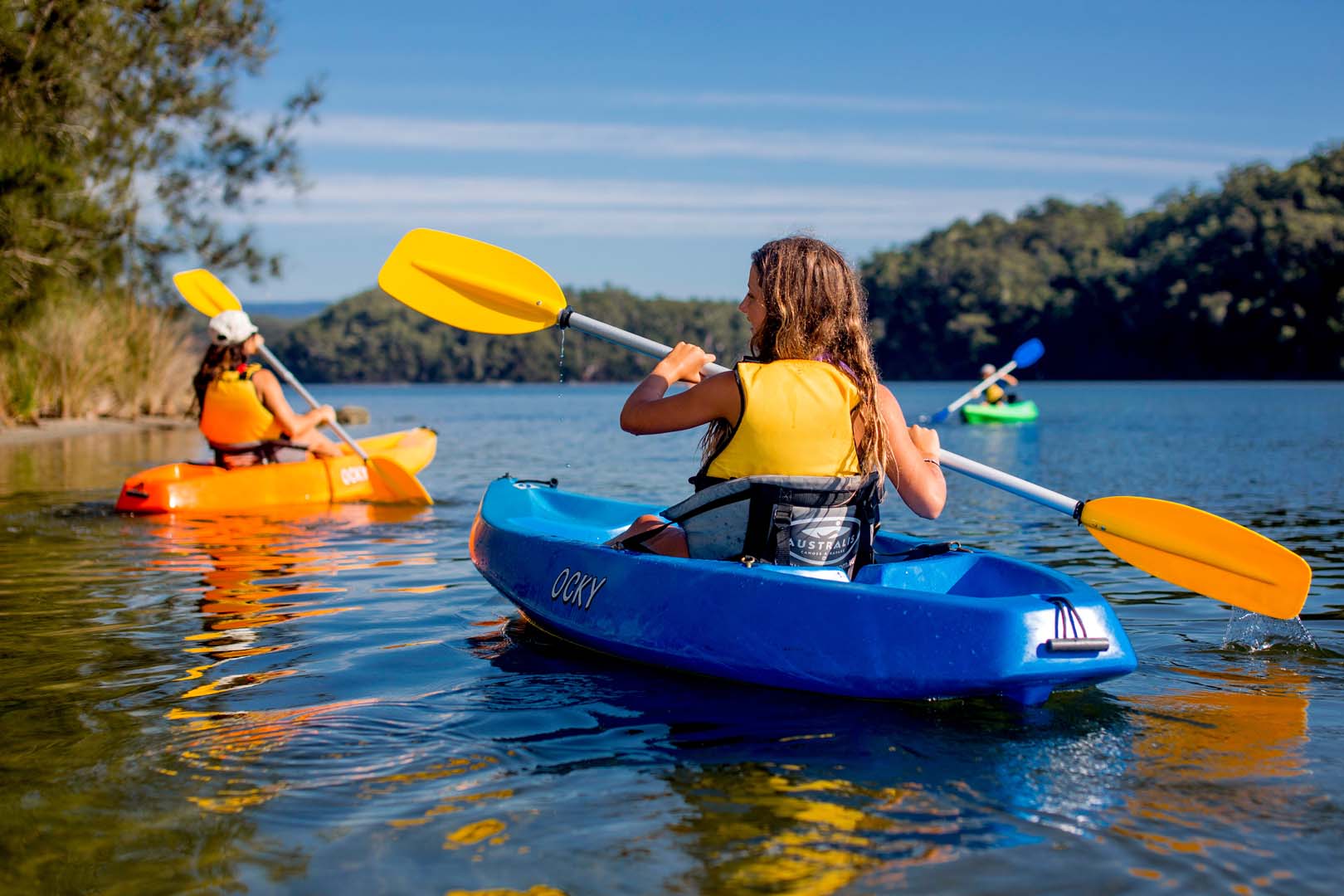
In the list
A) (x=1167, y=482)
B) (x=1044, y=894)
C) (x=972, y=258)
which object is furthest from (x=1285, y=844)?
(x=972, y=258)

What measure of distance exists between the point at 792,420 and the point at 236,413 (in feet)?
18.6

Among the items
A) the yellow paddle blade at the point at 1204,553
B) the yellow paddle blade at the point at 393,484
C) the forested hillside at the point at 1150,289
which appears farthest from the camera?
the forested hillside at the point at 1150,289

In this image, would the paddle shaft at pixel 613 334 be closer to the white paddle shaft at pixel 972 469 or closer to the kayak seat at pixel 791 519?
the white paddle shaft at pixel 972 469

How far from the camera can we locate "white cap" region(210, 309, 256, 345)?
26.2 feet

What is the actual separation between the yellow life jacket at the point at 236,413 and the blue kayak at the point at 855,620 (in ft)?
14.0

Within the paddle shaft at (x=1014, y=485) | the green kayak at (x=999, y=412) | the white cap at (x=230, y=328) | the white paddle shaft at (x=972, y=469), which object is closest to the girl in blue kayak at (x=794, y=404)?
the white paddle shaft at (x=972, y=469)

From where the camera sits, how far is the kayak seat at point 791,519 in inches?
148

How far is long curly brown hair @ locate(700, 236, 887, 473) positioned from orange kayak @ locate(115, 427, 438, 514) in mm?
5477

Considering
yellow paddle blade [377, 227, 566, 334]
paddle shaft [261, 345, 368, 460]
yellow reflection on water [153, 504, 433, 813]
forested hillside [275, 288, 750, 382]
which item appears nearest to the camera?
yellow reflection on water [153, 504, 433, 813]

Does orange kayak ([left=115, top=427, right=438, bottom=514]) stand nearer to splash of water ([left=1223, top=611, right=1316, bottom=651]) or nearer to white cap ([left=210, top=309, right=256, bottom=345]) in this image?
white cap ([left=210, top=309, right=256, bottom=345])

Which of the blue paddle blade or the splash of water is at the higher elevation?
the blue paddle blade

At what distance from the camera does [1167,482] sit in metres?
10.9

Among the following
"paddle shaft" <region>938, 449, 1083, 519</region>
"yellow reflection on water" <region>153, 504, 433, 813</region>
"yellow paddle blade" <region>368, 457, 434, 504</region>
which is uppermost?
"paddle shaft" <region>938, 449, 1083, 519</region>

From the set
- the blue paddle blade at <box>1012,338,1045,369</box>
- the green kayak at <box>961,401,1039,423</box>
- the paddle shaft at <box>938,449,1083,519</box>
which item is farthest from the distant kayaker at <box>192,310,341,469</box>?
the green kayak at <box>961,401,1039,423</box>
